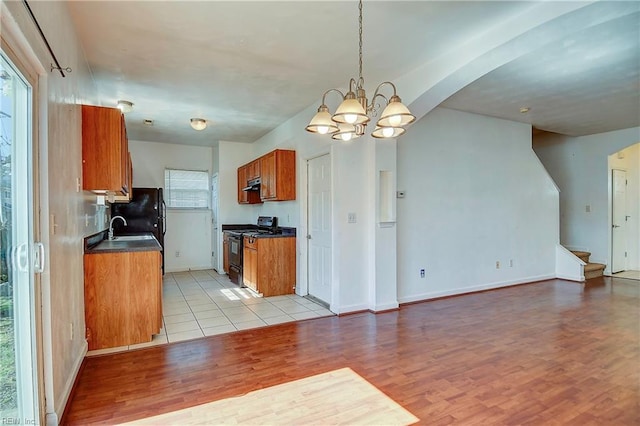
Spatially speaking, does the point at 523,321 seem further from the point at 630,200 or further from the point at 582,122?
the point at 630,200

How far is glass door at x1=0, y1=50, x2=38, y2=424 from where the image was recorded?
1557 millimetres

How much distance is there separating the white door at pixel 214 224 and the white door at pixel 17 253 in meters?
5.11

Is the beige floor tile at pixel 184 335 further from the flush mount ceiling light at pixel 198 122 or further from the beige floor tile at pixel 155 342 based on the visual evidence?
the flush mount ceiling light at pixel 198 122

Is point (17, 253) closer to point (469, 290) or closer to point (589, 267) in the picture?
point (469, 290)

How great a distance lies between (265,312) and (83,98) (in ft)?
9.46

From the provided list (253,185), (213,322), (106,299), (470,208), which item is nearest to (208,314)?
(213,322)

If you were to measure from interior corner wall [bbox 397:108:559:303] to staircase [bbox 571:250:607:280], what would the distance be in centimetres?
58

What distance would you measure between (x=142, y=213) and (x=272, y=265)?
9.64 feet

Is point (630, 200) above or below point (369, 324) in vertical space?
above

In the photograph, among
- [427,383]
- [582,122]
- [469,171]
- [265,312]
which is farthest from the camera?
[582,122]

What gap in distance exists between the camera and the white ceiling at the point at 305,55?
8.02ft

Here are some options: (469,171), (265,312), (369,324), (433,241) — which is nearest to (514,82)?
(469,171)

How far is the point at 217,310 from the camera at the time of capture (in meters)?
4.23

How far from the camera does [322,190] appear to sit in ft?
15.0
